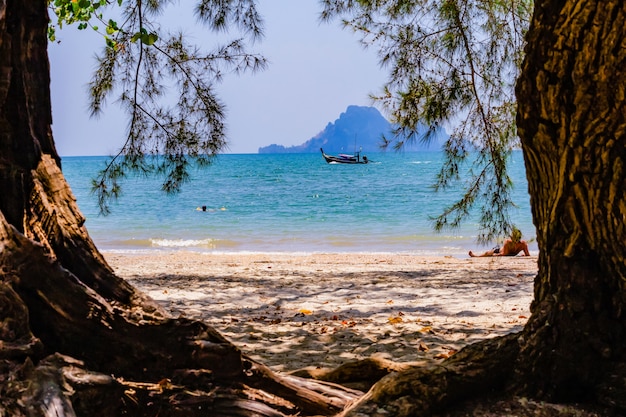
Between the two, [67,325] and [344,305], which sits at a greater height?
[67,325]

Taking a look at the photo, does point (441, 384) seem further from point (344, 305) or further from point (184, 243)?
point (184, 243)

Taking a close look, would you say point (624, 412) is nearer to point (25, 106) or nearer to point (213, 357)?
point (213, 357)

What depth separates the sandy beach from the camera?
4.33 m

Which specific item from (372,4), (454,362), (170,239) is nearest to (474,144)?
(372,4)

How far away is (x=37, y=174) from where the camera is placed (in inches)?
93.3

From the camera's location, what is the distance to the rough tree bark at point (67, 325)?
6.56 ft

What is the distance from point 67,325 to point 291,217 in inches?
1028

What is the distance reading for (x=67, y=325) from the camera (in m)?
2.13

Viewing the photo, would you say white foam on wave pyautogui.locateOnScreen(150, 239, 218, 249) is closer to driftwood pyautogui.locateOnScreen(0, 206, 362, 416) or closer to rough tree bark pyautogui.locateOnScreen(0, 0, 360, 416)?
rough tree bark pyautogui.locateOnScreen(0, 0, 360, 416)

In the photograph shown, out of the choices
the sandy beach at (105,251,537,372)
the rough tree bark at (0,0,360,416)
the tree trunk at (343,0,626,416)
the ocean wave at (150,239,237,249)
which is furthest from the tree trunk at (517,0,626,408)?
the ocean wave at (150,239,237,249)

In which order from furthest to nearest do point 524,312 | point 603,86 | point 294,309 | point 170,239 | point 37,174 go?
point 170,239 < point 294,309 < point 524,312 < point 37,174 < point 603,86

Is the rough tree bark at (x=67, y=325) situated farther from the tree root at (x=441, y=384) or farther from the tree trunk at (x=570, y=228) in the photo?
the tree trunk at (x=570, y=228)

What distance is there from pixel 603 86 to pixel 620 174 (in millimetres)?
279

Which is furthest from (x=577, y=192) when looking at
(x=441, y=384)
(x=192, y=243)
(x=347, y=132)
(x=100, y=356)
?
(x=347, y=132)
